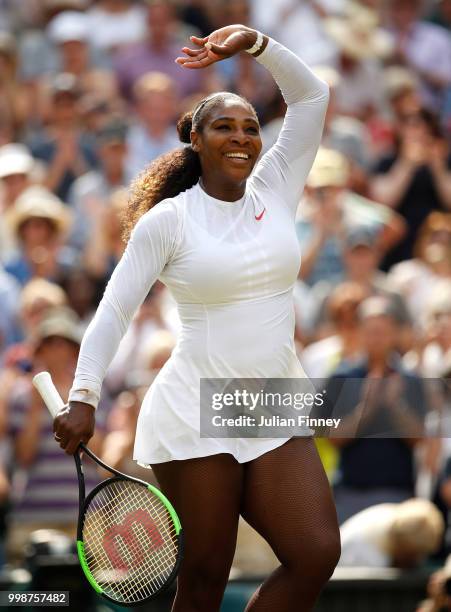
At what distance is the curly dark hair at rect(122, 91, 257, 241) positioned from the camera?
4566mm

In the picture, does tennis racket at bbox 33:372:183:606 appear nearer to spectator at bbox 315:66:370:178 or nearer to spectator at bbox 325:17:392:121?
spectator at bbox 315:66:370:178

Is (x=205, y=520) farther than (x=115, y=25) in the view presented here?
No

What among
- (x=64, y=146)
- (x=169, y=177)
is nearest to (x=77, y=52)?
(x=64, y=146)

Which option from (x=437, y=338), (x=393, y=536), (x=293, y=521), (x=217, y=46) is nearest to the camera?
(x=293, y=521)

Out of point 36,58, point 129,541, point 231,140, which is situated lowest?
point 36,58

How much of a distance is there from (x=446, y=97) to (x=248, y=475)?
7448 mm

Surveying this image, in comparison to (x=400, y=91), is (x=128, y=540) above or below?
above

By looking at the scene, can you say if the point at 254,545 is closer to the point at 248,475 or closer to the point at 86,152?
the point at 248,475

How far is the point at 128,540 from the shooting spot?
14.4ft

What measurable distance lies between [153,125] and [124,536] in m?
5.71

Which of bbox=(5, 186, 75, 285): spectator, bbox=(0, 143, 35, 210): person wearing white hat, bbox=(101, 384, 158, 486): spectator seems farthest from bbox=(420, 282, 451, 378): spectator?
bbox=(0, 143, 35, 210): person wearing white hat

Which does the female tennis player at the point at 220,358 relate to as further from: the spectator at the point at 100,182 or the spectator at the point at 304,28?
the spectator at the point at 304,28

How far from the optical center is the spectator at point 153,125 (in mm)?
9688

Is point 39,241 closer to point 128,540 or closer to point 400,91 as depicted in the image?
point 400,91
